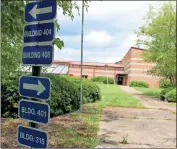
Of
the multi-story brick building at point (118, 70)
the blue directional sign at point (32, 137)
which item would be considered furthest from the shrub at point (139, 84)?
the blue directional sign at point (32, 137)

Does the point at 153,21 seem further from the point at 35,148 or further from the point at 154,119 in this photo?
the point at 35,148

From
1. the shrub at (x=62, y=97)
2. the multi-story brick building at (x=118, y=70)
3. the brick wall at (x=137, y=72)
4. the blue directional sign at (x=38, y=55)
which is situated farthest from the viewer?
the multi-story brick building at (x=118, y=70)

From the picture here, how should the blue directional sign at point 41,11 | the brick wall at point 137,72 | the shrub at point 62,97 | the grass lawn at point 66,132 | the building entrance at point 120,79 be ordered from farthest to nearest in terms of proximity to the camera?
the building entrance at point 120,79 → the brick wall at point 137,72 → the shrub at point 62,97 → the grass lawn at point 66,132 → the blue directional sign at point 41,11

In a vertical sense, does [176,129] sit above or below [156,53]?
below

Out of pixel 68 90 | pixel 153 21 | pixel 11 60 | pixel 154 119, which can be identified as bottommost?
pixel 154 119

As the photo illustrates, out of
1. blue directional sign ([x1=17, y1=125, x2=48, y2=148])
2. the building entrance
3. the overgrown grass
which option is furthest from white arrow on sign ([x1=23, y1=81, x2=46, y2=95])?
the building entrance

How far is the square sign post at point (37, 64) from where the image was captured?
133 inches

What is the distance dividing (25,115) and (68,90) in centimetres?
1215

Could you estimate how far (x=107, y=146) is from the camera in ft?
28.4

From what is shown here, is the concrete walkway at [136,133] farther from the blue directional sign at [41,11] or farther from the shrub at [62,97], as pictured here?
the blue directional sign at [41,11]

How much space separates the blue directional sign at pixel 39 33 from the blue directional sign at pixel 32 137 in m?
A: 0.81

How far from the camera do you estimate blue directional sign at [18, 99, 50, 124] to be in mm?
3345

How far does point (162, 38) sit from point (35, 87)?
27.5 metres

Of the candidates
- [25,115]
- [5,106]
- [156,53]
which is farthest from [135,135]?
[156,53]
